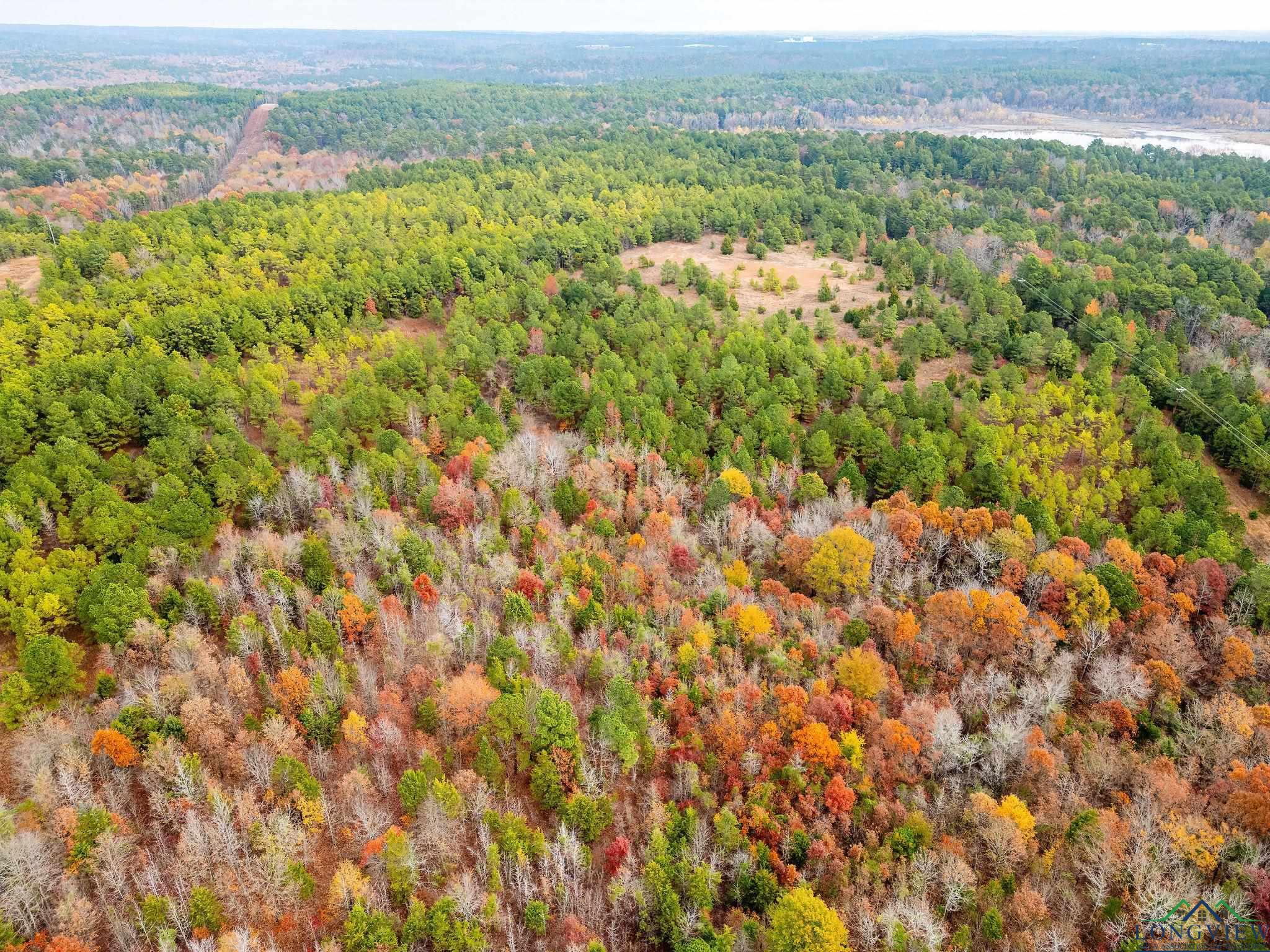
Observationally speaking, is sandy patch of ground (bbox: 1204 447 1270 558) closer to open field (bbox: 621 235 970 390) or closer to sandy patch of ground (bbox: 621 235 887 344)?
open field (bbox: 621 235 970 390)

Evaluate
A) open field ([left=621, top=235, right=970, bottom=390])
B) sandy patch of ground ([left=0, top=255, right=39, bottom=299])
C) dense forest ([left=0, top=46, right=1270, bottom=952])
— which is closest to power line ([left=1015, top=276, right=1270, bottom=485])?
dense forest ([left=0, top=46, right=1270, bottom=952])

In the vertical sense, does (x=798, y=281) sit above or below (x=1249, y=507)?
above

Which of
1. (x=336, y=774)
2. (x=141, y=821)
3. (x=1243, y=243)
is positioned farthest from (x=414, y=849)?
(x=1243, y=243)

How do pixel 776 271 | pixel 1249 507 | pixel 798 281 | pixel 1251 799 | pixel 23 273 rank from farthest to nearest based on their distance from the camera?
pixel 776 271
pixel 798 281
pixel 23 273
pixel 1249 507
pixel 1251 799

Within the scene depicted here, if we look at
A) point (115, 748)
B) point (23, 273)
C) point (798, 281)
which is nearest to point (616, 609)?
point (115, 748)

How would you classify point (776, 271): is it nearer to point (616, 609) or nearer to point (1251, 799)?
point (616, 609)

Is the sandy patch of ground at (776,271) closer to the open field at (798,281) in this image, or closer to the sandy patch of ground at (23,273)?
the open field at (798,281)

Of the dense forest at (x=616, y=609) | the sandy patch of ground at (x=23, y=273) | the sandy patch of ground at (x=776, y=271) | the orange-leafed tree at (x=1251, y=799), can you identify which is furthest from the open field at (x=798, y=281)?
the sandy patch of ground at (x=23, y=273)
